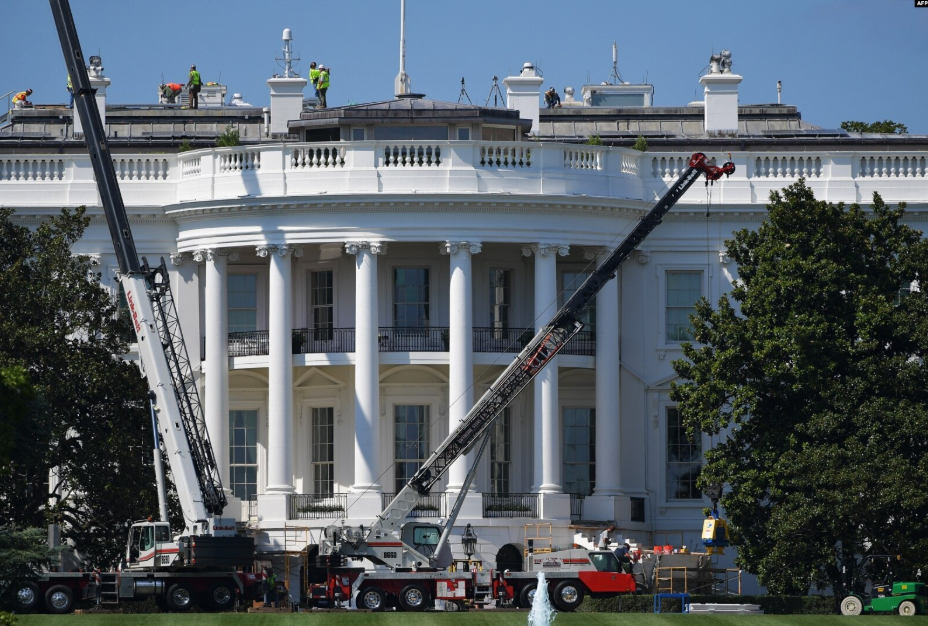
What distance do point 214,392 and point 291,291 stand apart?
12.1 ft

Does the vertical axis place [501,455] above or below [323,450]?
below

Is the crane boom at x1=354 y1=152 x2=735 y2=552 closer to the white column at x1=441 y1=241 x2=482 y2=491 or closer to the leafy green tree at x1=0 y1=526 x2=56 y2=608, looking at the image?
the white column at x1=441 y1=241 x2=482 y2=491

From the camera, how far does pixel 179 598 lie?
5941 cm

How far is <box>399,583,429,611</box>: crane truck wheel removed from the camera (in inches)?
2330

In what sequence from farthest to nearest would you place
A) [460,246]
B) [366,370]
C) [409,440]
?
1. [409,440]
2. [460,246]
3. [366,370]

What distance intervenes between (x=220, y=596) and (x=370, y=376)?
9.82m

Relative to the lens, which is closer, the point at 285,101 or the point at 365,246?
the point at 365,246

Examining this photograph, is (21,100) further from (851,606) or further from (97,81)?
(851,606)

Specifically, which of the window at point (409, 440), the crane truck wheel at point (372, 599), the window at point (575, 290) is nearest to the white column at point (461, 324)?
the window at point (409, 440)

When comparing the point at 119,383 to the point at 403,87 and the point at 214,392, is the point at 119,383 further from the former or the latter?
the point at 403,87

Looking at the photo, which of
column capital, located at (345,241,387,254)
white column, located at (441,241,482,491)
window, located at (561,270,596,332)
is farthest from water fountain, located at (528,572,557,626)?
window, located at (561,270,596,332)

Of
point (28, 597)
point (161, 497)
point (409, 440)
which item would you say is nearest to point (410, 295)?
point (409, 440)

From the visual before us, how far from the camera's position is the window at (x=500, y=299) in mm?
70500

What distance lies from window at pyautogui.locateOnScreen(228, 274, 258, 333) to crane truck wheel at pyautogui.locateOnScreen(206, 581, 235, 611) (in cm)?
1308
